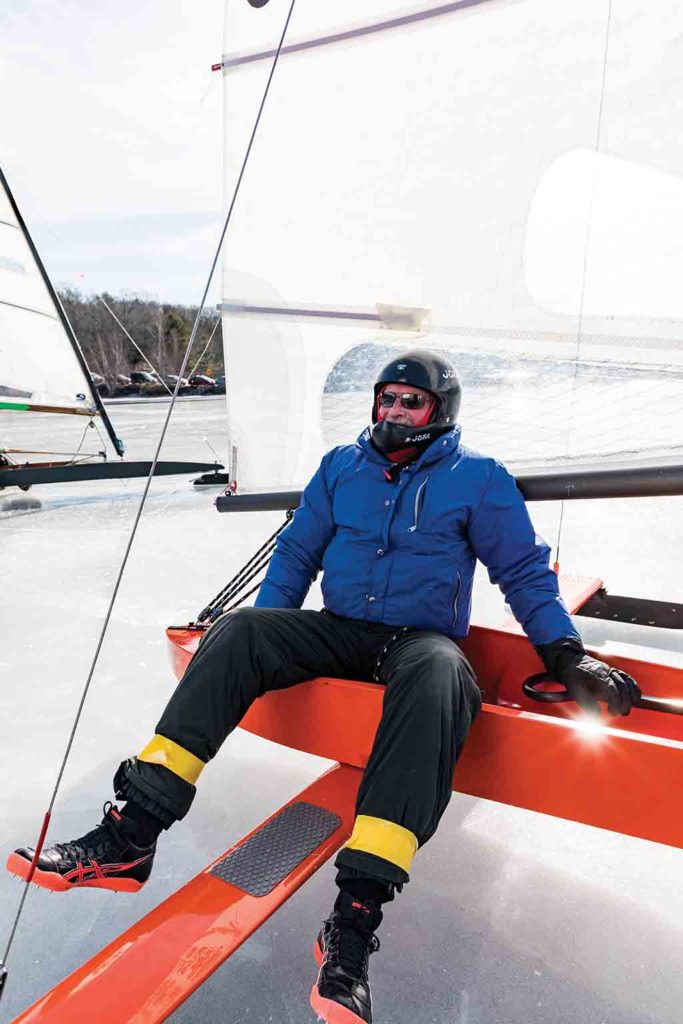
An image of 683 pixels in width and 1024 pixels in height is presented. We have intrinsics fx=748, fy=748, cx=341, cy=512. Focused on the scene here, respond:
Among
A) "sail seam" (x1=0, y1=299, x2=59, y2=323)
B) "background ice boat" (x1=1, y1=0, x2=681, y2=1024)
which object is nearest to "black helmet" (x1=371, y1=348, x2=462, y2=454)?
"background ice boat" (x1=1, y1=0, x2=681, y2=1024)

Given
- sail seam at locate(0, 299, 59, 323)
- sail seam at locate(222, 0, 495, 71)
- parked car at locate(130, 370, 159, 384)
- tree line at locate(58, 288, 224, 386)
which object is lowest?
parked car at locate(130, 370, 159, 384)

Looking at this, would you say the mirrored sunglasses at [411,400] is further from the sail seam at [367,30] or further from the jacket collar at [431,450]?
the sail seam at [367,30]

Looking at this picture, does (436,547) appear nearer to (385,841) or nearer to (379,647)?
(379,647)

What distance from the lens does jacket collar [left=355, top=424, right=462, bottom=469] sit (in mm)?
1446

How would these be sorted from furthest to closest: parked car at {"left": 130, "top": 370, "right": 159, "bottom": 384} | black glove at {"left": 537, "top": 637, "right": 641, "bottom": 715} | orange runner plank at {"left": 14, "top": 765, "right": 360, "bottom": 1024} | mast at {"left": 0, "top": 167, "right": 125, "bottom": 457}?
parked car at {"left": 130, "top": 370, "right": 159, "bottom": 384} < mast at {"left": 0, "top": 167, "right": 125, "bottom": 457} < black glove at {"left": 537, "top": 637, "right": 641, "bottom": 715} < orange runner plank at {"left": 14, "top": 765, "right": 360, "bottom": 1024}

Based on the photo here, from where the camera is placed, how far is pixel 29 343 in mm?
5082

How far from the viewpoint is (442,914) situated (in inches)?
47.8

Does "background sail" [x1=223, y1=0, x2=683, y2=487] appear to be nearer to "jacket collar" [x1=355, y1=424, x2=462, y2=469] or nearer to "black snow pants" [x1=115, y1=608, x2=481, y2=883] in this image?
"jacket collar" [x1=355, y1=424, x2=462, y2=469]

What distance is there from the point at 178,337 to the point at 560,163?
1493 inches

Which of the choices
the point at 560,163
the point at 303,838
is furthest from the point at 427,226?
the point at 303,838

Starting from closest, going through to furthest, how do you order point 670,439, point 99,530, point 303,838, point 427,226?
point 303,838 → point 670,439 → point 427,226 → point 99,530

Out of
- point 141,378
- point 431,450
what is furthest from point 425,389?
point 141,378

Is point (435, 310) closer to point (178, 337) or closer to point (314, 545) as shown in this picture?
point (314, 545)

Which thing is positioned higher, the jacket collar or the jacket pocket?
the jacket collar
